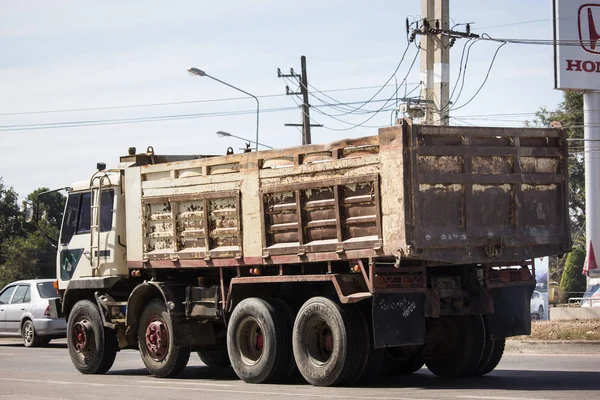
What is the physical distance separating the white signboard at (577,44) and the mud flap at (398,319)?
2560 cm

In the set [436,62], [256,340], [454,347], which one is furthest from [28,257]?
[454,347]

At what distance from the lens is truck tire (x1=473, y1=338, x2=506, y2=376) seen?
46.8ft

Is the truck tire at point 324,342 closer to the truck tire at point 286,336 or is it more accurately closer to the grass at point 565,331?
the truck tire at point 286,336

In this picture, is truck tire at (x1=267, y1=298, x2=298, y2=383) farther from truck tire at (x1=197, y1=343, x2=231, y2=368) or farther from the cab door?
the cab door

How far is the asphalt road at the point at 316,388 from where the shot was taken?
12148 millimetres

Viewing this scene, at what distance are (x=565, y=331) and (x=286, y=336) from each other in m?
7.88

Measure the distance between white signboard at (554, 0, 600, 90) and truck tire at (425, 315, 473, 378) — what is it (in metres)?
24.1

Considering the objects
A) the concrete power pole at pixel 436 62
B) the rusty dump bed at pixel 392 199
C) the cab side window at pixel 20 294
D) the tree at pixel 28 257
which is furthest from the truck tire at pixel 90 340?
the tree at pixel 28 257

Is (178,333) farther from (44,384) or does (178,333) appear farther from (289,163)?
(289,163)

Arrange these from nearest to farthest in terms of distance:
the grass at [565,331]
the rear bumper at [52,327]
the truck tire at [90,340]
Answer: the truck tire at [90,340]
the grass at [565,331]
the rear bumper at [52,327]

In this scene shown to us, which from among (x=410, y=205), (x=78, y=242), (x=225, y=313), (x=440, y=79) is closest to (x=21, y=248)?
(x=440, y=79)

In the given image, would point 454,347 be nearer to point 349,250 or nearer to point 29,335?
point 349,250

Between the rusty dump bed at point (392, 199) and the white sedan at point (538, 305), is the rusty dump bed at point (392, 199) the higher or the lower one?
the higher one

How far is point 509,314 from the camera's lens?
13891 mm
